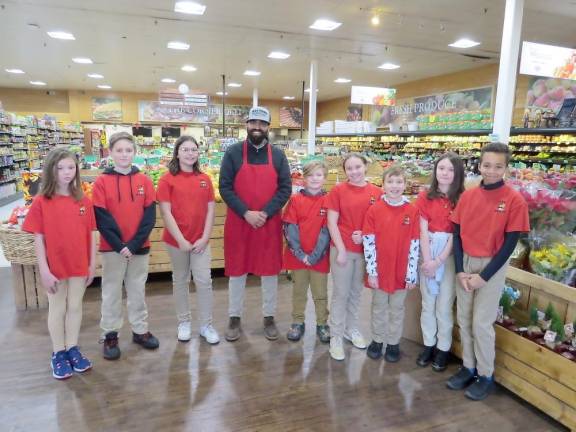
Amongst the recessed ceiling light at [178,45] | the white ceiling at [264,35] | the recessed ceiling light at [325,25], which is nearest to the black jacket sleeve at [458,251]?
the white ceiling at [264,35]

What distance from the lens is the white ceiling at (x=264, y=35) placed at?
7.11 meters

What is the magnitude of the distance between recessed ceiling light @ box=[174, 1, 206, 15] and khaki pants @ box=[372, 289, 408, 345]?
6.31 metres

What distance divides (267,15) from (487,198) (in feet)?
21.5

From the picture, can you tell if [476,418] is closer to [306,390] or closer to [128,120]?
[306,390]

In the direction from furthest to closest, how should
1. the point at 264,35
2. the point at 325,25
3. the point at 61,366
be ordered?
1. the point at 264,35
2. the point at 325,25
3. the point at 61,366

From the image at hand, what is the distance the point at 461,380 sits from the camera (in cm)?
254

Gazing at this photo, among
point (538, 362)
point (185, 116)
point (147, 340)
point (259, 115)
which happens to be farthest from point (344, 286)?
point (185, 116)

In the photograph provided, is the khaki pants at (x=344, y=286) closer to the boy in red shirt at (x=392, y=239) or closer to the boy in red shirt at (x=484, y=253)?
the boy in red shirt at (x=392, y=239)

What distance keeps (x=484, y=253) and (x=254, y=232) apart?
60.9 inches

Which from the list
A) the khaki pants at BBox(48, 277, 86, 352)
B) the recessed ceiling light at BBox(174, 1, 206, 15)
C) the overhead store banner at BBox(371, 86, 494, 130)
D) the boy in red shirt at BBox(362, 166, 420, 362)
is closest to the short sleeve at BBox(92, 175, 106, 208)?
the khaki pants at BBox(48, 277, 86, 352)

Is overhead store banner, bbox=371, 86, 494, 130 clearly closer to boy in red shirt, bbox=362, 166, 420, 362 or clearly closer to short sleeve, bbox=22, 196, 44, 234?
boy in red shirt, bbox=362, 166, 420, 362

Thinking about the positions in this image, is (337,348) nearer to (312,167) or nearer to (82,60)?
(312,167)

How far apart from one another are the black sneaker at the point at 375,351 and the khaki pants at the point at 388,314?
5 centimetres

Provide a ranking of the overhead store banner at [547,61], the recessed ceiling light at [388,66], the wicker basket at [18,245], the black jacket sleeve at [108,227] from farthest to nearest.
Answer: the recessed ceiling light at [388,66], the overhead store banner at [547,61], the wicker basket at [18,245], the black jacket sleeve at [108,227]
